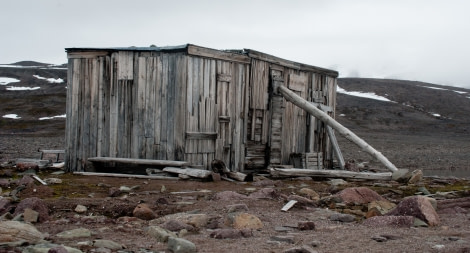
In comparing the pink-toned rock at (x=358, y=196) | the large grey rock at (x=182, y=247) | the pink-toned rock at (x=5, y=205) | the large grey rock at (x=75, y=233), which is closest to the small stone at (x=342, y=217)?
the pink-toned rock at (x=358, y=196)

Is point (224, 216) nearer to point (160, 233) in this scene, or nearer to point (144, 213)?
point (144, 213)

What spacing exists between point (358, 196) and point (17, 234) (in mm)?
6128

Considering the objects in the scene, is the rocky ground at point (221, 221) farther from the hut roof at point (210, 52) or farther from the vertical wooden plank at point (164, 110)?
the hut roof at point (210, 52)

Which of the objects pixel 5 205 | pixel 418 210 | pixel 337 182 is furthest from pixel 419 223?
pixel 5 205

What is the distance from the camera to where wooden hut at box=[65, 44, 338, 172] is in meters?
13.8

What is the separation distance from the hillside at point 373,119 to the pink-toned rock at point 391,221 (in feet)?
51.8

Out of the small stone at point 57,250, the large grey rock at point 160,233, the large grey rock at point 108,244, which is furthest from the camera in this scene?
the large grey rock at point 160,233

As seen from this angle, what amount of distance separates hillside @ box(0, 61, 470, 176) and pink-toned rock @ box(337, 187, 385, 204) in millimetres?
13592

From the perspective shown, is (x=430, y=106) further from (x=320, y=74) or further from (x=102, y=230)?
(x=102, y=230)

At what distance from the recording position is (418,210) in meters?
8.04

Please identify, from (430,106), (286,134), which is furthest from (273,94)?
(430,106)

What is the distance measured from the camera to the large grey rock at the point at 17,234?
5.94 m

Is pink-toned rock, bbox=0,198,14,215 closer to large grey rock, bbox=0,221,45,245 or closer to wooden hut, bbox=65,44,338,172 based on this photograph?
large grey rock, bbox=0,221,45,245

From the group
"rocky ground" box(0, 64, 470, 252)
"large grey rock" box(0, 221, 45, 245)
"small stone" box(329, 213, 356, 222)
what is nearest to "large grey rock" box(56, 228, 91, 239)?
"rocky ground" box(0, 64, 470, 252)
